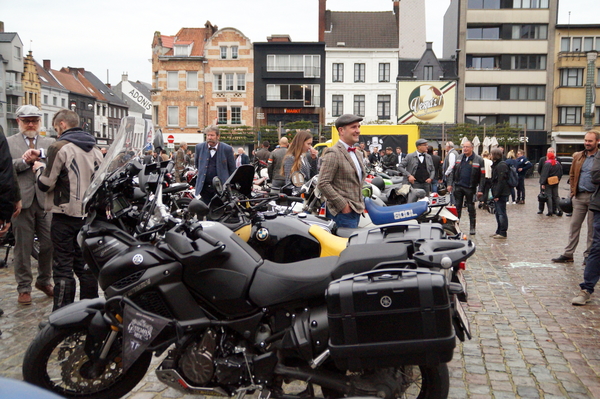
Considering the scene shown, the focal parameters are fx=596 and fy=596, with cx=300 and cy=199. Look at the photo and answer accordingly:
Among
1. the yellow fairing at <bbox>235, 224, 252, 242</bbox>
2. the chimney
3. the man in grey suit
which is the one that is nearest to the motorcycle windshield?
the yellow fairing at <bbox>235, 224, 252, 242</bbox>

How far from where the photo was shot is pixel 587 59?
2098 inches

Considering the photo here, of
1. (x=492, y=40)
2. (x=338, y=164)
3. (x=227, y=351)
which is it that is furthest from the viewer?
(x=492, y=40)

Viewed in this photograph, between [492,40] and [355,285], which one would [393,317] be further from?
[492,40]

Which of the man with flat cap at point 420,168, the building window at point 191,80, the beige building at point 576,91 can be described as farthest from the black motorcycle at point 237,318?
the beige building at point 576,91

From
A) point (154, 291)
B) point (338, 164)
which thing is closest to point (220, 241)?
point (154, 291)

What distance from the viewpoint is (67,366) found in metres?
3.79

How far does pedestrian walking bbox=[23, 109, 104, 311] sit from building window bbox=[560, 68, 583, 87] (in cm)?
5589

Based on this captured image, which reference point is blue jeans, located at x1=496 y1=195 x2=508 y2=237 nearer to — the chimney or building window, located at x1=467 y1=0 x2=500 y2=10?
the chimney

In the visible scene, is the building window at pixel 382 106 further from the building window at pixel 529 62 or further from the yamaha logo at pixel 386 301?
the yamaha logo at pixel 386 301

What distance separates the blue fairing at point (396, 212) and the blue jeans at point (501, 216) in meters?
5.86

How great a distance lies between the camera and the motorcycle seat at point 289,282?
11.3 ft

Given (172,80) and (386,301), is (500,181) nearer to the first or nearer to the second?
(386,301)

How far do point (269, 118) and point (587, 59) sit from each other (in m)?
28.9

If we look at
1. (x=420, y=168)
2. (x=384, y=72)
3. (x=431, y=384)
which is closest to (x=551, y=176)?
(x=420, y=168)
